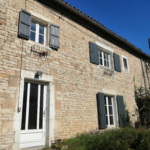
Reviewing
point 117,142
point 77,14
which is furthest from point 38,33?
point 117,142

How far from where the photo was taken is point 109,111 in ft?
23.8

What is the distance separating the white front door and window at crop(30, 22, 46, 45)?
171 centimetres

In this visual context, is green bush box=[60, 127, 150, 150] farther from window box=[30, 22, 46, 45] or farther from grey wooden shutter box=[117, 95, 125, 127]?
window box=[30, 22, 46, 45]

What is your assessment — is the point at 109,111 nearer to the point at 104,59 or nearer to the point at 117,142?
the point at 104,59

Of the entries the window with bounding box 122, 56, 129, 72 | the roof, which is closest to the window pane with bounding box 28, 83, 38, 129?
the roof

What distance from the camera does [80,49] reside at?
6.76 meters

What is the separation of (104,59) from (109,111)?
109 inches

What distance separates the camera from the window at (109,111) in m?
7.00

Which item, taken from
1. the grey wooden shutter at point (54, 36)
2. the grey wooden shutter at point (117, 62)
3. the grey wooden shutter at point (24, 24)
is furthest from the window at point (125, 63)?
the grey wooden shutter at point (24, 24)

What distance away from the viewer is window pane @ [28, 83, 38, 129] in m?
4.57

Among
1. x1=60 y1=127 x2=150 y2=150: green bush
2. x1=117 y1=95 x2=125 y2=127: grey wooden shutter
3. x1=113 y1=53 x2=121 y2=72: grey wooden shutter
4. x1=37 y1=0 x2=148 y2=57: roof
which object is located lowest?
x1=60 y1=127 x2=150 y2=150: green bush

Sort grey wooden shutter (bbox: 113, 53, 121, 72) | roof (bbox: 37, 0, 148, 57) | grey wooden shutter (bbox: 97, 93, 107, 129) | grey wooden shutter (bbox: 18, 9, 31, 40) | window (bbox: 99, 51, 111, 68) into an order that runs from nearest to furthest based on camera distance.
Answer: grey wooden shutter (bbox: 18, 9, 31, 40) < roof (bbox: 37, 0, 148, 57) < grey wooden shutter (bbox: 97, 93, 107, 129) < window (bbox: 99, 51, 111, 68) < grey wooden shutter (bbox: 113, 53, 121, 72)

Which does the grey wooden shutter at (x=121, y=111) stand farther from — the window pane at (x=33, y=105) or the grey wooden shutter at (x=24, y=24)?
the grey wooden shutter at (x=24, y=24)

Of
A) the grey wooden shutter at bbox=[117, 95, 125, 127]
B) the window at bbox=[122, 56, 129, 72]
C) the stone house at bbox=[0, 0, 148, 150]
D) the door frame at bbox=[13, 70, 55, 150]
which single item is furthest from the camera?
the window at bbox=[122, 56, 129, 72]
